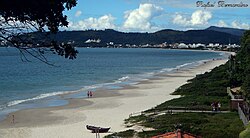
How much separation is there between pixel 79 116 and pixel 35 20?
2591 cm

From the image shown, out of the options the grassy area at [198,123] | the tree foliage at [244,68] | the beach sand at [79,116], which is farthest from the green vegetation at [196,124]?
the beach sand at [79,116]

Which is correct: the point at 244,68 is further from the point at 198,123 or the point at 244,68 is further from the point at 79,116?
the point at 79,116

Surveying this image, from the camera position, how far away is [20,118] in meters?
33.6

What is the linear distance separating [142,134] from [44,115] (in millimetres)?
14527

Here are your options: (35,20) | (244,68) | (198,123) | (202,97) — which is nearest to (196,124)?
(198,123)

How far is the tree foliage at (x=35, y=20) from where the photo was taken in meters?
8.09

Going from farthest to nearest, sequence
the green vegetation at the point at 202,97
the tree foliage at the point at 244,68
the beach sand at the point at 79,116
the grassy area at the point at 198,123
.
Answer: the green vegetation at the point at 202,97 → the beach sand at the point at 79,116 → the tree foliage at the point at 244,68 → the grassy area at the point at 198,123

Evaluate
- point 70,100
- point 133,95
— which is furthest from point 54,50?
point 133,95

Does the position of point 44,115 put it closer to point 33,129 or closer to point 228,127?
point 33,129

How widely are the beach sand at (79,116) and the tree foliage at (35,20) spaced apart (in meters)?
17.2

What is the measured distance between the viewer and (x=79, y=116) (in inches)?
1336

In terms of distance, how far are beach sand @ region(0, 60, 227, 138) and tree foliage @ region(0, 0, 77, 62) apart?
677 inches

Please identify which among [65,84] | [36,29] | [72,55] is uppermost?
[36,29]

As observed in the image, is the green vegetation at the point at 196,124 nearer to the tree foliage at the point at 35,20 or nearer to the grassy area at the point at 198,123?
the grassy area at the point at 198,123
